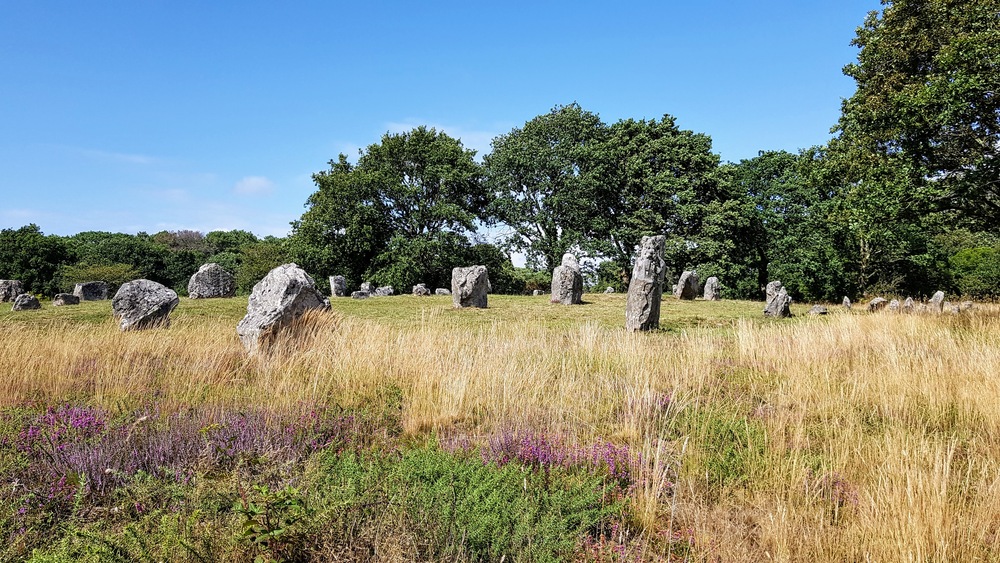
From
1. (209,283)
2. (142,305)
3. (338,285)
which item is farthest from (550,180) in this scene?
(142,305)

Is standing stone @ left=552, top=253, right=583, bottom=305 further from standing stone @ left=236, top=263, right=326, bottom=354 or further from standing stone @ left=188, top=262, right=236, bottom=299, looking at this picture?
standing stone @ left=188, top=262, right=236, bottom=299

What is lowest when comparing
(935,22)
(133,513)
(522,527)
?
(133,513)

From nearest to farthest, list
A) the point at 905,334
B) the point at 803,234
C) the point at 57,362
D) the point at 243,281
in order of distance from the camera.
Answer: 1. the point at 57,362
2. the point at 905,334
3. the point at 803,234
4. the point at 243,281

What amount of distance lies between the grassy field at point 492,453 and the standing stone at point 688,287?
56.3 ft

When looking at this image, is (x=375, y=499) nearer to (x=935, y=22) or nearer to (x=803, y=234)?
(x=935, y=22)

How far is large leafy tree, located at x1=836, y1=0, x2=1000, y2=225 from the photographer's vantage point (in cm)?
1262

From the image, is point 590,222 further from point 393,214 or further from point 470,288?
point 470,288

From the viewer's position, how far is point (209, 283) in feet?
72.3

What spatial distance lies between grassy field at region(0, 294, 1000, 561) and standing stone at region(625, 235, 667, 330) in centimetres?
436

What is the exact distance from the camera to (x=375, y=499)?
3.01 metres

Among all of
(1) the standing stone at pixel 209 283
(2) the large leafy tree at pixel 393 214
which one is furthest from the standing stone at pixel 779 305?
(1) the standing stone at pixel 209 283

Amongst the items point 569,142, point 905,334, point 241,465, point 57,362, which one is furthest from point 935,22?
point 57,362

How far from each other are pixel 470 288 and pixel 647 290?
819cm

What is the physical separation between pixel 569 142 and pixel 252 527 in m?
32.6
